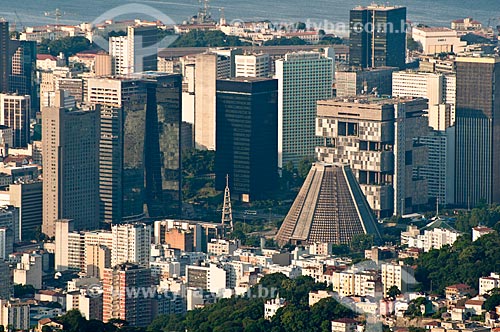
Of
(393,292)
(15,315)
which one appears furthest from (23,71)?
(15,315)

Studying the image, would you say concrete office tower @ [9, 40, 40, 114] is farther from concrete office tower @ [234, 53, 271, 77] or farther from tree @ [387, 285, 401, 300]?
tree @ [387, 285, 401, 300]

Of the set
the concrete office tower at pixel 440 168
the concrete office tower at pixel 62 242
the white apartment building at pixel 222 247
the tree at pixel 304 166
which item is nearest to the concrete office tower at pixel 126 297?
the concrete office tower at pixel 62 242

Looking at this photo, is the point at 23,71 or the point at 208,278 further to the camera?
the point at 23,71

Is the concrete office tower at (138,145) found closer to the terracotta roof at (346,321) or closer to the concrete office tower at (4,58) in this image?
the concrete office tower at (4,58)

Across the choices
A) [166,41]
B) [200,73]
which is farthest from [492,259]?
[166,41]

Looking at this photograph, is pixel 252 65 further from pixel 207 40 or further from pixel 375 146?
pixel 207 40

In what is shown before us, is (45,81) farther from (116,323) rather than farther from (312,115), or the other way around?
(116,323)
